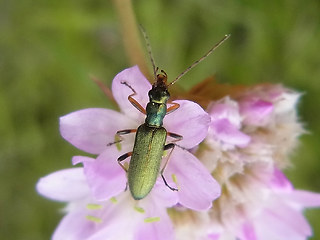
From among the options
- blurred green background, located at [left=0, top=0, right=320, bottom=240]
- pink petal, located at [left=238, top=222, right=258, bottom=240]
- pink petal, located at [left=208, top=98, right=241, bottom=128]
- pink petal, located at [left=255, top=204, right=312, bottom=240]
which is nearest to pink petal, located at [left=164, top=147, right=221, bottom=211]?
pink petal, located at [left=208, top=98, right=241, bottom=128]

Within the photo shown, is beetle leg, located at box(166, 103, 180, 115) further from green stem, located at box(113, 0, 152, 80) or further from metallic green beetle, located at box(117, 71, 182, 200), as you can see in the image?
green stem, located at box(113, 0, 152, 80)

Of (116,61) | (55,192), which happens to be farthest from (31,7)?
(55,192)

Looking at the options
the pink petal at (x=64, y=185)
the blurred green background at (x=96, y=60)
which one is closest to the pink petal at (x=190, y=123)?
the pink petal at (x=64, y=185)

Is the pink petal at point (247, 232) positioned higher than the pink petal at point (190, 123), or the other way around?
the pink petal at point (190, 123)

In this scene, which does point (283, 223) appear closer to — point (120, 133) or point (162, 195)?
point (162, 195)

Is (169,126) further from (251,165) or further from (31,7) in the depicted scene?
(31,7)

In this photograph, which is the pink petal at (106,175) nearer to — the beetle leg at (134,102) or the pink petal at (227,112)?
the beetle leg at (134,102)

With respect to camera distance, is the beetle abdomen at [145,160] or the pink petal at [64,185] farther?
the pink petal at [64,185]

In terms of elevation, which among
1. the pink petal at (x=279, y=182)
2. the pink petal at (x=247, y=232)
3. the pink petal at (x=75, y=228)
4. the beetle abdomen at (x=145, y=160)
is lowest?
the pink petal at (x=247, y=232)

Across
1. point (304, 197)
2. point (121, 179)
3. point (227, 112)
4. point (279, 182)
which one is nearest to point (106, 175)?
point (121, 179)
